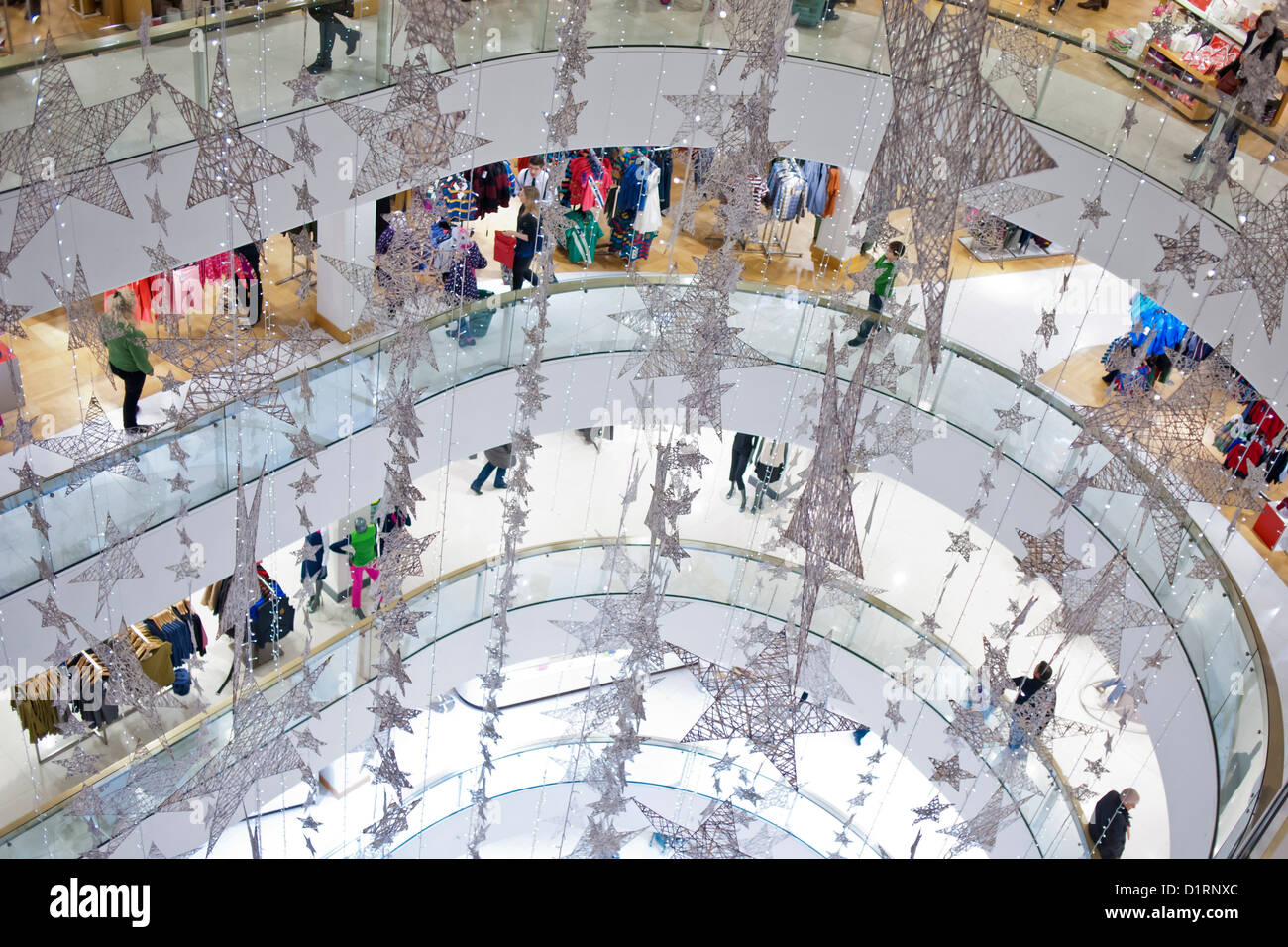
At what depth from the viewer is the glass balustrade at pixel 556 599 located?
712 centimetres

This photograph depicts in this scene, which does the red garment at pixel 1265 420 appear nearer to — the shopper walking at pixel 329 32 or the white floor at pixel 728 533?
the white floor at pixel 728 533

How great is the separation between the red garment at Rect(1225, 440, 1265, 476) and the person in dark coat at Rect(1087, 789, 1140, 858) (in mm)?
2718

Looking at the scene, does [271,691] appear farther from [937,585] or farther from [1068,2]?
[1068,2]

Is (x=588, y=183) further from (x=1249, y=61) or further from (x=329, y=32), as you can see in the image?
(x=1249, y=61)

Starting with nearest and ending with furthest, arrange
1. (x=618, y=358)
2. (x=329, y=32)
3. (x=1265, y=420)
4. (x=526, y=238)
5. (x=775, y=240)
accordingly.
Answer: (x=329, y=32), (x=618, y=358), (x=1265, y=420), (x=526, y=238), (x=775, y=240)

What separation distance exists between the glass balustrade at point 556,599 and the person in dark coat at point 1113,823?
1.24ft

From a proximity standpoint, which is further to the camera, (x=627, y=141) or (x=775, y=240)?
(x=775, y=240)

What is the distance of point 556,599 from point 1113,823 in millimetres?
4203

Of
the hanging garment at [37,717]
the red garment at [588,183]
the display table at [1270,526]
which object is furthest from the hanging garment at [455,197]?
the display table at [1270,526]

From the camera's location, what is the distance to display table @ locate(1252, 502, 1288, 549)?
357 inches

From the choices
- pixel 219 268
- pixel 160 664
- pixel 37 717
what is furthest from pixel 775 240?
pixel 37 717

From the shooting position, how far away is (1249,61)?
5.61 metres

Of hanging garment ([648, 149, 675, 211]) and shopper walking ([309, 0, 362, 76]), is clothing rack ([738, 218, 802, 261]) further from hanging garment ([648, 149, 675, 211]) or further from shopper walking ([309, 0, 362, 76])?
shopper walking ([309, 0, 362, 76])
